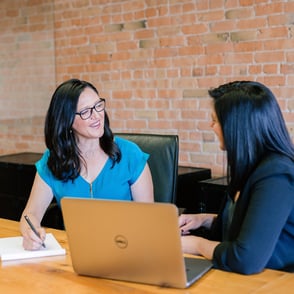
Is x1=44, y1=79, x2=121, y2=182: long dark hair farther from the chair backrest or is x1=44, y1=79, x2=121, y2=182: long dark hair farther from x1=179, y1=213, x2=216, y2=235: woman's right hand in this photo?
x1=179, y1=213, x2=216, y2=235: woman's right hand

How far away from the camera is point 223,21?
3.29 m

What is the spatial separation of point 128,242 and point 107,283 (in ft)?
0.53

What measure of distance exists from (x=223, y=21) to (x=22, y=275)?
2198mm

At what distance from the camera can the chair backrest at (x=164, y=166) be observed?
2.41m

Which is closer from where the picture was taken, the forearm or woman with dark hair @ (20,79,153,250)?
the forearm

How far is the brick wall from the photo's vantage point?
10.2 ft

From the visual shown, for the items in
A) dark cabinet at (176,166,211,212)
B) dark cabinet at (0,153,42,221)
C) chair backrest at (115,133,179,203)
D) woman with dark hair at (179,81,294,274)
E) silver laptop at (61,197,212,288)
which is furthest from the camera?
dark cabinet at (0,153,42,221)

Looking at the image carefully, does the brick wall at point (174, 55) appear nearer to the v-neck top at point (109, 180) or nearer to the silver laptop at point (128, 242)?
the v-neck top at point (109, 180)

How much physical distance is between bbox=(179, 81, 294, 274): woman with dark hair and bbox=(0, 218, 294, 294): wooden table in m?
0.05

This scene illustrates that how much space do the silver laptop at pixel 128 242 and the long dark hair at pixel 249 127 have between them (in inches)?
13.7

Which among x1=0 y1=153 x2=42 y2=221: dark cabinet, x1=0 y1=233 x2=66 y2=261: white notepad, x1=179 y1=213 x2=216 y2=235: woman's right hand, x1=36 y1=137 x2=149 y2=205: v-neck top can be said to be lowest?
x1=0 y1=153 x2=42 y2=221: dark cabinet

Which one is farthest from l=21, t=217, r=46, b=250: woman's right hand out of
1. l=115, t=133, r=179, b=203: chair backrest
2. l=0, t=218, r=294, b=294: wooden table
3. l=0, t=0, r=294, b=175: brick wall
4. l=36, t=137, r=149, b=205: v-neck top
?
l=0, t=0, r=294, b=175: brick wall

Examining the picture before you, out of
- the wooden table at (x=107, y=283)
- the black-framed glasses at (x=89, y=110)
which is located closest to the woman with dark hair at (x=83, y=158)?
the black-framed glasses at (x=89, y=110)

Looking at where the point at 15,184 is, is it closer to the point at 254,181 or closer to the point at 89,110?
the point at 89,110
